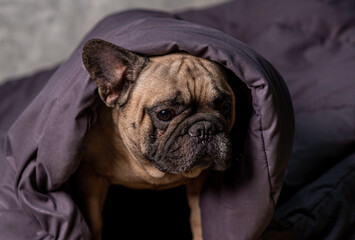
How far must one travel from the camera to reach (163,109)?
146 centimetres

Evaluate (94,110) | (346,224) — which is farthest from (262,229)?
(94,110)

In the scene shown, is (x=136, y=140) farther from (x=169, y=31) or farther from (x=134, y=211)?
(x=134, y=211)

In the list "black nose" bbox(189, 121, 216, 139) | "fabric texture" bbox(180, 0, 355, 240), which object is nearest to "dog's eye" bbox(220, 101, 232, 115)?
"black nose" bbox(189, 121, 216, 139)

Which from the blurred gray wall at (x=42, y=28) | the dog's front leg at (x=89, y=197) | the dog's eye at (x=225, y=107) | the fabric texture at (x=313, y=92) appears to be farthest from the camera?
the blurred gray wall at (x=42, y=28)

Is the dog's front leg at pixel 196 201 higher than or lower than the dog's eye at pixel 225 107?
lower

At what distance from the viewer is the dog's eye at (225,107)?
152 centimetres

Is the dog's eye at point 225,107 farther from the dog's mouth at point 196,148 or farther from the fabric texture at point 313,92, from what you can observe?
the fabric texture at point 313,92

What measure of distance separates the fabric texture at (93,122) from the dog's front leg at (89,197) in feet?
0.16

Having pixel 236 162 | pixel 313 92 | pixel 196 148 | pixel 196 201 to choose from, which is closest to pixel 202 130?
pixel 196 148

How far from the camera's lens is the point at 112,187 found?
1.94 meters

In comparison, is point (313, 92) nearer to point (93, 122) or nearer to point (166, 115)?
point (166, 115)

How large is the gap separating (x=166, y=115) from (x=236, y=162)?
0.28 m

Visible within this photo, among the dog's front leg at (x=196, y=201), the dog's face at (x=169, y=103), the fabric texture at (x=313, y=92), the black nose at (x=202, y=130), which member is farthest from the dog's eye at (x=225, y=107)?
the fabric texture at (x=313, y=92)

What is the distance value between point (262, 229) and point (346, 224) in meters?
0.37
